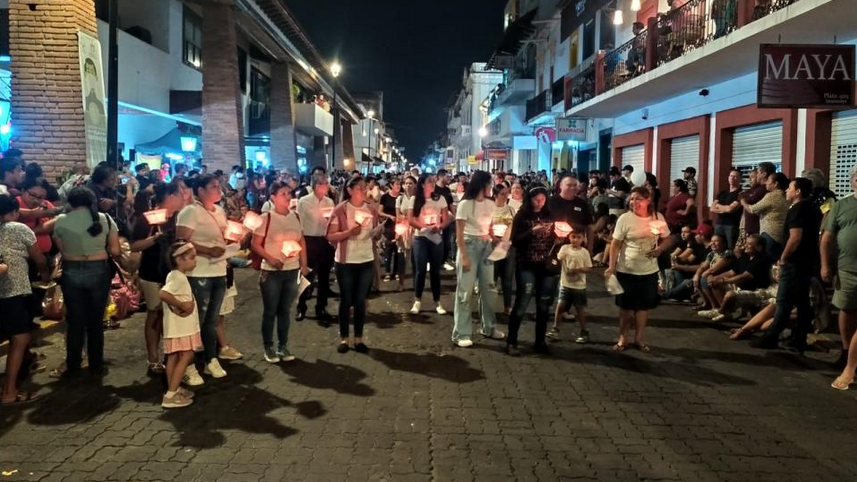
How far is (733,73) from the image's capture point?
1384cm

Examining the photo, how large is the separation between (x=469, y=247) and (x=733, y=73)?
29.1ft

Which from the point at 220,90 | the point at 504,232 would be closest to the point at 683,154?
the point at 504,232

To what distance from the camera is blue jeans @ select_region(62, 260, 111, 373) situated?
6.39 m

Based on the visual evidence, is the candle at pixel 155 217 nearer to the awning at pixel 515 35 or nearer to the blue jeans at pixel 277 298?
the blue jeans at pixel 277 298

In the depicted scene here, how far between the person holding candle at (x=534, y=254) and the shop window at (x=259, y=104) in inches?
973

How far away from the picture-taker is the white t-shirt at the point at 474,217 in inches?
305

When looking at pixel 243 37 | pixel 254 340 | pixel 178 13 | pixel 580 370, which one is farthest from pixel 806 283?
pixel 243 37

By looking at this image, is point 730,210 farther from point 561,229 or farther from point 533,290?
point 533,290

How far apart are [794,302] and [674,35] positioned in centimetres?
889

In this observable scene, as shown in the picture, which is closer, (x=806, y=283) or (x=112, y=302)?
(x=806, y=283)

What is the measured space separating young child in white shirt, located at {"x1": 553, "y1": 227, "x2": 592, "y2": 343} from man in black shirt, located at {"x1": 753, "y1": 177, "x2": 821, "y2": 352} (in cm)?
204

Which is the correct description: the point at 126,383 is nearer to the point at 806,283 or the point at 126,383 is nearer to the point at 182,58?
the point at 806,283

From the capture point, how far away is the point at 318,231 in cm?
919

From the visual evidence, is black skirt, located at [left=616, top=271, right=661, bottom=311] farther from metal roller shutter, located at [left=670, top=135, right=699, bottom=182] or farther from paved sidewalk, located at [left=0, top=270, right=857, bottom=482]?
metal roller shutter, located at [left=670, top=135, right=699, bottom=182]
